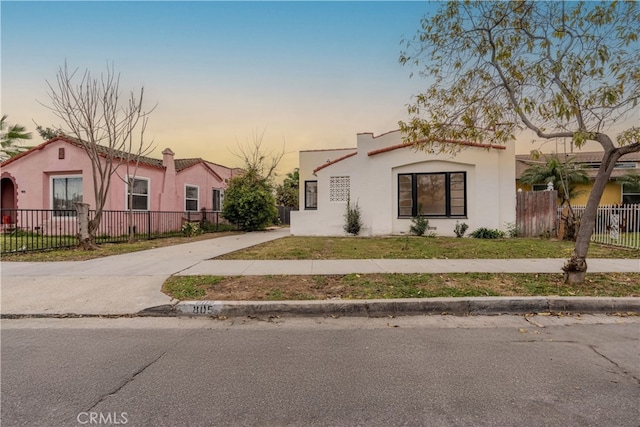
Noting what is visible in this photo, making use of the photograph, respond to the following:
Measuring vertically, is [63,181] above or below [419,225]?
above

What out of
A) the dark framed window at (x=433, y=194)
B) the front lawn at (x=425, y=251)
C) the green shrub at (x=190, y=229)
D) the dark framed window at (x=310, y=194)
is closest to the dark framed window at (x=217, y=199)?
the green shrub at (x=190, y=229)

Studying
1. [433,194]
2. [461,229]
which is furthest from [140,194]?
[461,229]

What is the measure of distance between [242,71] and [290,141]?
10.1 m

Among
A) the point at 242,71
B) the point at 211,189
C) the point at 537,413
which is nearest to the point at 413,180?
the point at 242,71

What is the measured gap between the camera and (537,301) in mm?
4934

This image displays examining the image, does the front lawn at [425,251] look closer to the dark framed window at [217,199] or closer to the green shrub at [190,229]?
the green shrub at [190,229]

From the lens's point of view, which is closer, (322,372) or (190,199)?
(322,372)

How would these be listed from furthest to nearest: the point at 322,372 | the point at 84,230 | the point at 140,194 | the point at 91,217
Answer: the point at 140,194 → the point at 91,217 → the point at 84,230 → the point at 322,372

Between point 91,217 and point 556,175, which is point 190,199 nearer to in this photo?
point 91,217

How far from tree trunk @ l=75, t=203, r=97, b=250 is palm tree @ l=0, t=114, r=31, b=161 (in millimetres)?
18011

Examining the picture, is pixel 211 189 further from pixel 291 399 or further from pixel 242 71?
pixel 291 399

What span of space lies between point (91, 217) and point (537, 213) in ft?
60.3

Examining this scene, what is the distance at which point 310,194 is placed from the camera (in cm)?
2045

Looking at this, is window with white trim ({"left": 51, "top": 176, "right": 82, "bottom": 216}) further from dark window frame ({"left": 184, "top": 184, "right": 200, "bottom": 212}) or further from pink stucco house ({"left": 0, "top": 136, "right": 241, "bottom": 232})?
dark window frame ({"left": 184, "top": 184, "right": 200, "bottom": 212})
